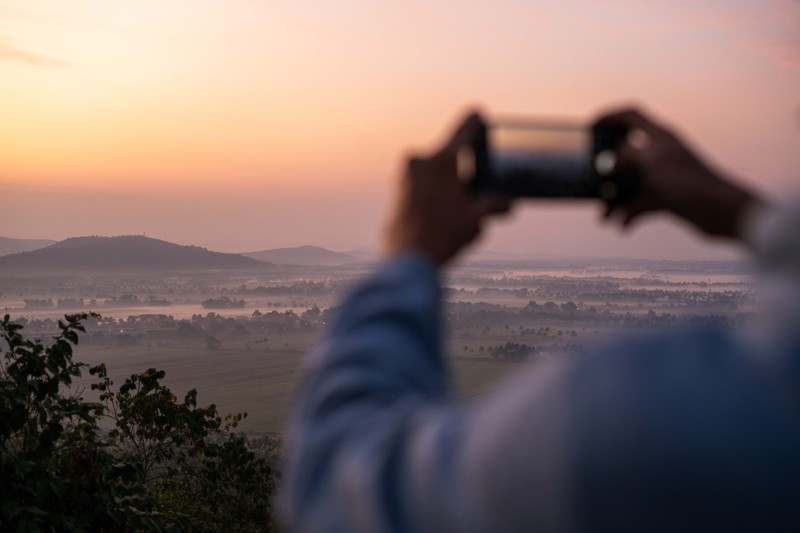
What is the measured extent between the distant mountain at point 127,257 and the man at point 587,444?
4386cm

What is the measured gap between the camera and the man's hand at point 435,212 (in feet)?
2.52

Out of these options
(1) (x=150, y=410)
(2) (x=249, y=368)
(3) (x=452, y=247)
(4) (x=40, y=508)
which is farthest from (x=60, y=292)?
(3) (x=452, y=247)

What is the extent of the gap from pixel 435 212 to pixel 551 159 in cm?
26

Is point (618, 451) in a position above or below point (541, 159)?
below

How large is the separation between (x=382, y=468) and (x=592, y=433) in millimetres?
154

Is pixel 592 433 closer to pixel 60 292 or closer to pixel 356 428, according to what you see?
pixel 356 428

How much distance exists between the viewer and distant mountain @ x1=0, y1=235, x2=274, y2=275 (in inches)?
1684

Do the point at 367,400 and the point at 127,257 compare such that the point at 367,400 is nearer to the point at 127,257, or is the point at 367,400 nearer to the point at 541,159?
the point at 541,159

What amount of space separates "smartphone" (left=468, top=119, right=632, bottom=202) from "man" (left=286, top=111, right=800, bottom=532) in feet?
1.24

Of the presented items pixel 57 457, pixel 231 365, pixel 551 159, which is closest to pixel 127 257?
pixel 231 365

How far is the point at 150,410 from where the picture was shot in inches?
391

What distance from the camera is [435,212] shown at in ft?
2.62

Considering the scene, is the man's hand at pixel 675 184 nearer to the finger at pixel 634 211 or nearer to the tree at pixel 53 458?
the finger at pixel 634 211

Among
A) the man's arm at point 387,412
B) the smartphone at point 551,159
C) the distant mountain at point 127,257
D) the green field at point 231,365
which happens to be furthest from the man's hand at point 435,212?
the distant mountain at point 127,257
